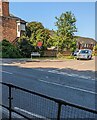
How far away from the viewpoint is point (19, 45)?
4734cm

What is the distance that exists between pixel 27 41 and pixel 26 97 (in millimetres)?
39970

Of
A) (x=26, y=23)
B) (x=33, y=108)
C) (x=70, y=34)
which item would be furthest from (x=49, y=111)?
(x=26, y=23)

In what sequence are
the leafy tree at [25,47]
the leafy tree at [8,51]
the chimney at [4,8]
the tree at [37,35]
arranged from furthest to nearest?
the chimney at [4,8] → the tree at [37,35] → the leafy tree at [25,47] → the leafy tree at [8,51]

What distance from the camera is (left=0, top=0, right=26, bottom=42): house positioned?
53.9 metres

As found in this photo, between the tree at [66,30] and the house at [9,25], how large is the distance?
281 inches

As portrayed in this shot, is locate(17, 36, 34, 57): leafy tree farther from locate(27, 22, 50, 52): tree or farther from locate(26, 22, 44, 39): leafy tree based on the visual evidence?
locate(26, 22, 44, 39): leafy tree

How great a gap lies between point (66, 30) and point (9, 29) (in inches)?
426

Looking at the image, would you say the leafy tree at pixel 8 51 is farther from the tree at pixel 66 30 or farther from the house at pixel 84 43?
the house at pixel 84 43

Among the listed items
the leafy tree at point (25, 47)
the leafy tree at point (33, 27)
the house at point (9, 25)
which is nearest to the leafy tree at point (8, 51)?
the leafy tree at point (25, 47)

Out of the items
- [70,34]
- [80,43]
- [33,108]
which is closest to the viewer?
[33,108]

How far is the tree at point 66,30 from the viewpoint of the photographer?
52.2 meters

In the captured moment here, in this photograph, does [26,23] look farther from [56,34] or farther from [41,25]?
[56,34]

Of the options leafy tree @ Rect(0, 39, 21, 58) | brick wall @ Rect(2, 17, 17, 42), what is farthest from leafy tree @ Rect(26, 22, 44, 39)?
leafy tree @ Rect(0, 39, 21, 58)

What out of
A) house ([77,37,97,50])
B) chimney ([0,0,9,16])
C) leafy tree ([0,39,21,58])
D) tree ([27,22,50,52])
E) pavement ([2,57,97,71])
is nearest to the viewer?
pavement ([2,57,97,71])
